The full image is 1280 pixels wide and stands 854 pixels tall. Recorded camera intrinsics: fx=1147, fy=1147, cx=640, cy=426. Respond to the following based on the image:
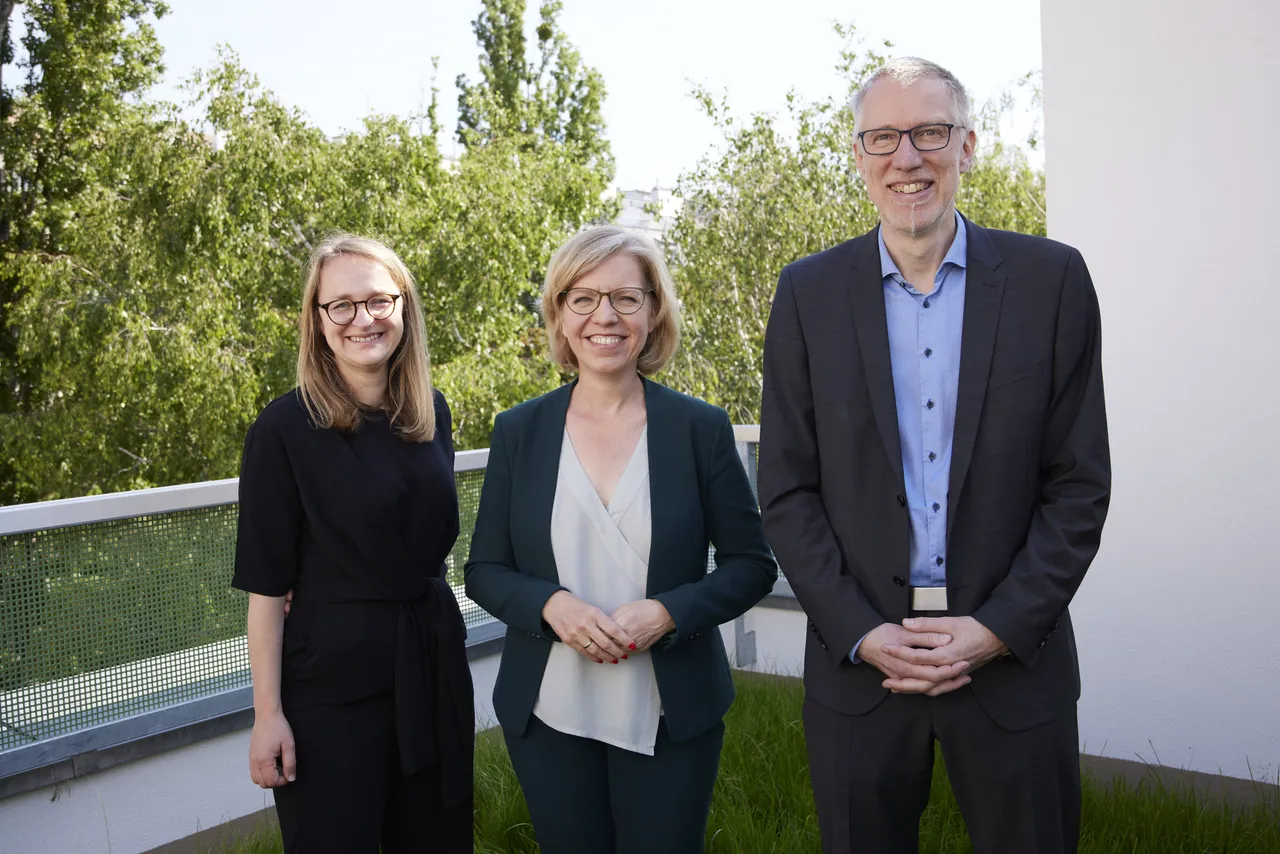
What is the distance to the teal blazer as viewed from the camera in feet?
7.33

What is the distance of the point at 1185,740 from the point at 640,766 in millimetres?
2665

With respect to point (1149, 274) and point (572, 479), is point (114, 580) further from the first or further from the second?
point (1149, 274)

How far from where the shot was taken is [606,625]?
2150 mm

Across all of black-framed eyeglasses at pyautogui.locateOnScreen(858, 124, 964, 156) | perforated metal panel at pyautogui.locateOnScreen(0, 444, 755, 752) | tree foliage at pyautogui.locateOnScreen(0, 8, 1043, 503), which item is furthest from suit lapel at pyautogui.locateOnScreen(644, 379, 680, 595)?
tree foliage at pyautogui.locateOnScreen(0, 8, 1043, 503)

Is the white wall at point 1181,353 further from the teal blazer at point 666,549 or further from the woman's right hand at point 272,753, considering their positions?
the woman's right hand at point 272,753

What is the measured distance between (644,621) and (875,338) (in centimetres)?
68

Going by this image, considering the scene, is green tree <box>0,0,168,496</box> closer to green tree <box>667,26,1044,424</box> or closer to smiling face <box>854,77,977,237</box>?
green tree <box>667,26,1044,424</box>

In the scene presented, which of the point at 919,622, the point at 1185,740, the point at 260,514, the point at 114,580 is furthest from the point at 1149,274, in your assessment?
the point at 114,580

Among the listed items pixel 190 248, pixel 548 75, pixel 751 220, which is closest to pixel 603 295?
pixel 751 220

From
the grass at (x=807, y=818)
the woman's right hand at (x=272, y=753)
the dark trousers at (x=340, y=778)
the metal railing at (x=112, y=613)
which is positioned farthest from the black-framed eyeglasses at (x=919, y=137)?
the metal railing at (x=112, y=613)

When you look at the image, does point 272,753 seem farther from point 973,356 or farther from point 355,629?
point 973,356

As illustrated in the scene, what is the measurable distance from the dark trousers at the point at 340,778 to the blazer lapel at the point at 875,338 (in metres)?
1.13

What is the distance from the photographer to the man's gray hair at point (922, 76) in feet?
6.78

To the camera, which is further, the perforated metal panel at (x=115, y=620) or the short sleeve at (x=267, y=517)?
the perforated metal panel at (x=115, y=620)
